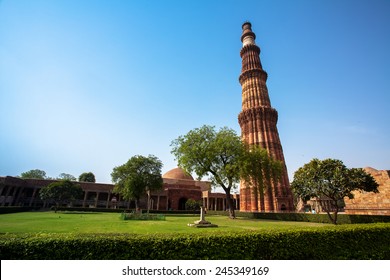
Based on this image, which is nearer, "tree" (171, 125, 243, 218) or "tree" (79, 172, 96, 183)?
"tree" (171, 125, 243, 218)

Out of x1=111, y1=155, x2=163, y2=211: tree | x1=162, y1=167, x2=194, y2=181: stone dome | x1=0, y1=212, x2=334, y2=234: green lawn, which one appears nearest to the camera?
x1=0, y1=212, x2=334, y2=234: green lawn

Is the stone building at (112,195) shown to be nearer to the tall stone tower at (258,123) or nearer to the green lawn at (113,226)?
the tall stone tower at (258,123)

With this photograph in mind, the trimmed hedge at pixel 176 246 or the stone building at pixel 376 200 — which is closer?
the trimmed hedge at pixel 176 246

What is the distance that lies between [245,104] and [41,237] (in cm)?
4774

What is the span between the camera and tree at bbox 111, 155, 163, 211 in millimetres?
32094

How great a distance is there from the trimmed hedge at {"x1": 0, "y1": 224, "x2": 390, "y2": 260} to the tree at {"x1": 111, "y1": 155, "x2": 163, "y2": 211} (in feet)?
85.3

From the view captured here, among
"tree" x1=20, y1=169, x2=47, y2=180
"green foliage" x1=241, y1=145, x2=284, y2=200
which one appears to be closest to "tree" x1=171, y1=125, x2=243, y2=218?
"green foliage" x1=241, y1=145, x2=284, y2=200

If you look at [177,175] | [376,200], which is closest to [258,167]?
[376,200]

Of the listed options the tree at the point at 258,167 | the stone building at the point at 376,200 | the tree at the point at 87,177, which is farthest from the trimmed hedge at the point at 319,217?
the tree at the point at 87,177

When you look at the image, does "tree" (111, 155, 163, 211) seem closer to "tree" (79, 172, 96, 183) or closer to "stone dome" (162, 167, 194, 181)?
"stone dome" (162, 167, 194, 181)

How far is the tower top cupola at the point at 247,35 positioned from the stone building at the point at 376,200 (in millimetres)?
43376

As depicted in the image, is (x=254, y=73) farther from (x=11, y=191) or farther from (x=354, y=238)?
(x=11, y=191)

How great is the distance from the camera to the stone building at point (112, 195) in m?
46.8

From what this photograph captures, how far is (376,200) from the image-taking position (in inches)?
861
